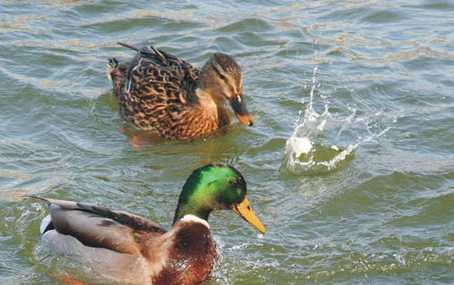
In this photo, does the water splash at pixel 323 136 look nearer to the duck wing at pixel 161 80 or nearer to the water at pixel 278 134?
the water at pixel 278 134

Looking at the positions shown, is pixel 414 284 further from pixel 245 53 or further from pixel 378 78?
pixel 245 53

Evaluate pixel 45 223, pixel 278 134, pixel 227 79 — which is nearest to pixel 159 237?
pixel 45 223

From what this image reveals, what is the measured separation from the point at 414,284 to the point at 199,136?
310 centimetres

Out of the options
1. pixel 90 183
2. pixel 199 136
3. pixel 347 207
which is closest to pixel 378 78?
pixel 199 136

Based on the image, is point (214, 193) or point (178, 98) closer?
point (214, 193)

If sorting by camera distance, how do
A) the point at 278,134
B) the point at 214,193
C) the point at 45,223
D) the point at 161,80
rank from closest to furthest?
the point at 214,193, the point at 45,223, the point at 278,134, the point at 161,80

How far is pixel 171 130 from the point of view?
9.69 m

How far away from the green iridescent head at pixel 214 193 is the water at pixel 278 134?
0.48 meters

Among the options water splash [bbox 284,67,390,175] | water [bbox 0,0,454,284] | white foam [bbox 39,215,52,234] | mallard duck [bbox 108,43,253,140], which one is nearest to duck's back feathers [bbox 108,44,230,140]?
mallard duck [bbox 108,43,253,140]

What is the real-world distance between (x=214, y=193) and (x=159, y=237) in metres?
0.44

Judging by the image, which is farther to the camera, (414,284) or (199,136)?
(199,136)

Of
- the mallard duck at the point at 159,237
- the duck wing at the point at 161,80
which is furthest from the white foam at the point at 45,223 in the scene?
the duck wing at the point at 161,80

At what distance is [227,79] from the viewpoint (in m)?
9.46

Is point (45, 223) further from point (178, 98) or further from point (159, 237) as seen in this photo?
point (178, 98)
